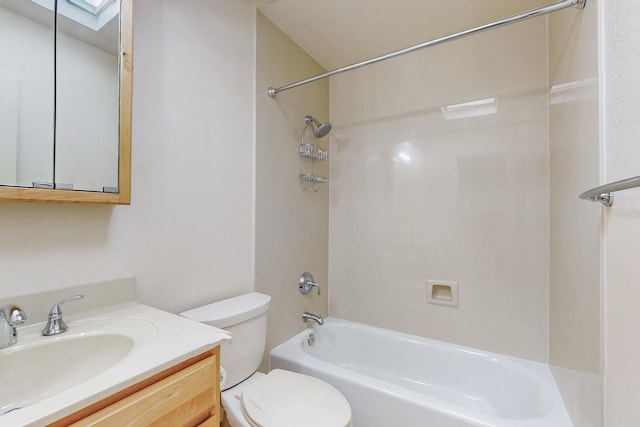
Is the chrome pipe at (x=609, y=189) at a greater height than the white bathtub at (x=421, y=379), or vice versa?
the chrome pipe at (x=609, y=189)

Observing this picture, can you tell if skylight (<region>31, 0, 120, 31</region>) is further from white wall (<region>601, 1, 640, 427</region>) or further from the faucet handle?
white wall (<region>601, 1, 640, 427</region>)

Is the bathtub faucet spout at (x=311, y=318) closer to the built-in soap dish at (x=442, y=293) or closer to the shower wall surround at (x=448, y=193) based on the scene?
the shower wall surround at (x=448, y=193)

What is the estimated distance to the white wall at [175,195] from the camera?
0.87 m

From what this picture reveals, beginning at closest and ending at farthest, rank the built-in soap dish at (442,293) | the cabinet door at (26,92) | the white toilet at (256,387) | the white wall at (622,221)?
the white wall at (622,221), the cabinet door at (26,92), the white toilet at (256,387), the built-in soap dish at (442,293)

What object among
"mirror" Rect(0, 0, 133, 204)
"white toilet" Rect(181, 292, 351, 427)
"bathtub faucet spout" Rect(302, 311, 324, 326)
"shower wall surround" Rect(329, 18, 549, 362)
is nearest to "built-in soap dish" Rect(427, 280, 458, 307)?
"shower wall surround" Rect(329, 18, 549, 362)

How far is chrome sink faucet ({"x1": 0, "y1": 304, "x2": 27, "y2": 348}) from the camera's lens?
0.71m

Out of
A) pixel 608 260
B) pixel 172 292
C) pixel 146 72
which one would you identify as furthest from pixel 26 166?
pixel 608 260

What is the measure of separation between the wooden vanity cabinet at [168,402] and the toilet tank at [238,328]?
0.37 m

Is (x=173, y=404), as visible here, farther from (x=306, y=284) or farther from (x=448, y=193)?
(x=448, y=193)

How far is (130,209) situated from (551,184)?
81.9 inches

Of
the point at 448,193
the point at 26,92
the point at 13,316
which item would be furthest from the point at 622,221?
the point at 26,92

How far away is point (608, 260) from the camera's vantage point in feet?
2.56

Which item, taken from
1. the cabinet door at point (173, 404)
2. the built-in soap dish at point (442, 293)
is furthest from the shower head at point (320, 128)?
the cabinet door at point (173, 404)

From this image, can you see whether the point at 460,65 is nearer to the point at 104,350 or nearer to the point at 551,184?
the point at 551,184
